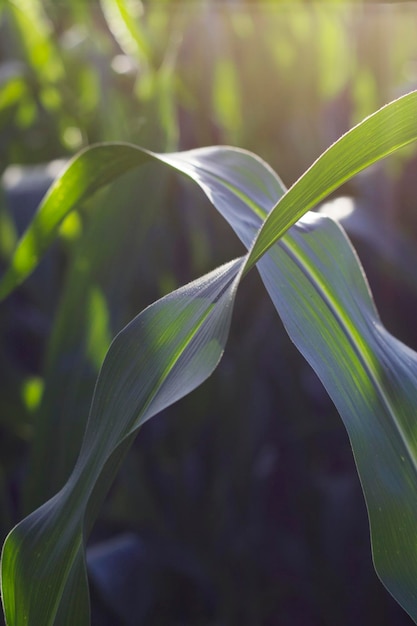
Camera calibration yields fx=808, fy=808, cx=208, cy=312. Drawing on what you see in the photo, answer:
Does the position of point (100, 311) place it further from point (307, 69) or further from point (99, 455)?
point (307, 69)

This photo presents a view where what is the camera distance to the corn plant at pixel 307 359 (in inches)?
12.7

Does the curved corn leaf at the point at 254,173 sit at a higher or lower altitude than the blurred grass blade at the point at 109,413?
higher

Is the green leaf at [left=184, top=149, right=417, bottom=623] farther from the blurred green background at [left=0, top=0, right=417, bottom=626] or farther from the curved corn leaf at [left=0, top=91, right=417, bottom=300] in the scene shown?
the blurred green background at [left=0, top=0, right=417, bottom=626]

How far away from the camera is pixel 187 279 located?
1040mm

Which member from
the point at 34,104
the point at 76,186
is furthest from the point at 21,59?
the point at 76,186

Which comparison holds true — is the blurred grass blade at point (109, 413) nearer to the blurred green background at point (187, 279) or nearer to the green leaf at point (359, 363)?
the green leaf at point (359, 363)

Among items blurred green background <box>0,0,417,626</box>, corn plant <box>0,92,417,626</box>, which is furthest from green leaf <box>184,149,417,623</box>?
blurred green background <box>0,0,417,626</box>

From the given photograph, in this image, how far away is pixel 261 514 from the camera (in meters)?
0.95

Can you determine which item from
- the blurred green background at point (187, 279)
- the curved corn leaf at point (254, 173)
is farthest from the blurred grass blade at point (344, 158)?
the blurred green background at point (187, 279)

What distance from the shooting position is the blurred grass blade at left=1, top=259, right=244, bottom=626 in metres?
0.33

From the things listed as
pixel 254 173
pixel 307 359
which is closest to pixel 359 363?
pixel 307 359

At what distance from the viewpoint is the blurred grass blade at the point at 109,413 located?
0.33 m

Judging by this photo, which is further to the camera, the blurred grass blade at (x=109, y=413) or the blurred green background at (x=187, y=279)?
the blurred green background at (x=187, y=279)

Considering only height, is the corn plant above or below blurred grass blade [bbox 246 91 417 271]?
below
